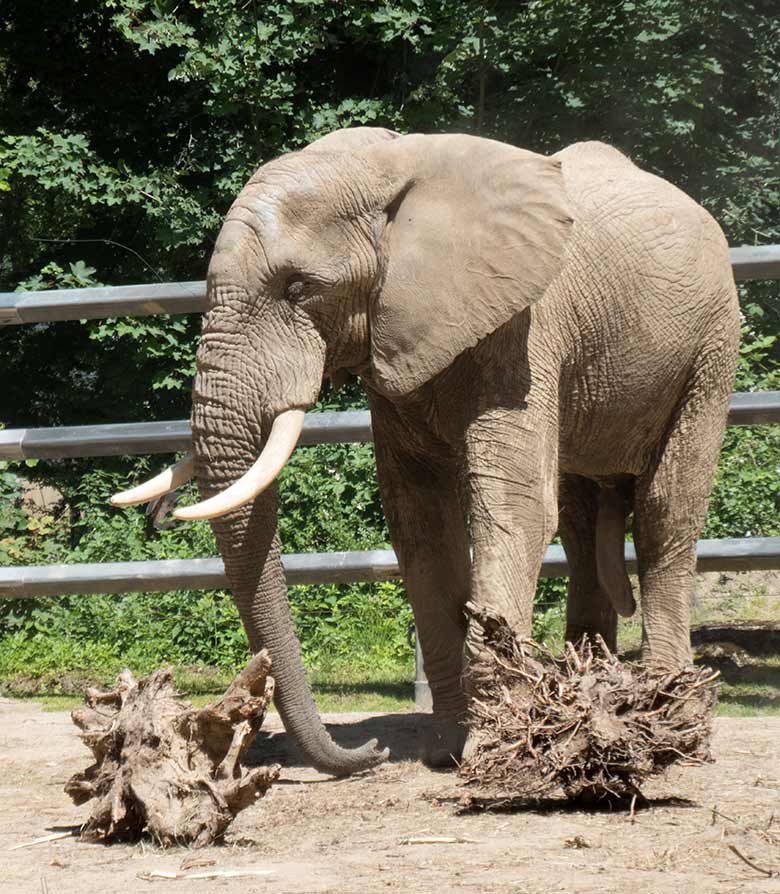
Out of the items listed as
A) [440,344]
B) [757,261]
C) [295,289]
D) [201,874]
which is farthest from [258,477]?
[757,261]

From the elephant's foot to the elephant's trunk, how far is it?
34cm

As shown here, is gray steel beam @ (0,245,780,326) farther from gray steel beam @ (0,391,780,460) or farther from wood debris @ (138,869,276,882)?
wood debris @ (138,869,276,882)

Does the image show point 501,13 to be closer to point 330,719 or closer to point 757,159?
point 757,159

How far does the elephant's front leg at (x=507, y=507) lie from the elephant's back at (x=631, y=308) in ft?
1.51

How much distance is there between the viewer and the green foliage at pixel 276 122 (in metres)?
10.4

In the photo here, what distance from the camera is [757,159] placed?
1092 centimetres

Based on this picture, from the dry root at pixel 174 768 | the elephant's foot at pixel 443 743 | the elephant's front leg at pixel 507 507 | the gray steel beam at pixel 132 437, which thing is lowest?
the elephant's foot at pixel 443 743

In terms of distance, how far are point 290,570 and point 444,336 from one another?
2145 millimetres

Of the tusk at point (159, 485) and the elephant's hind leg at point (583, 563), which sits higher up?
the tusk at point (159, 485)

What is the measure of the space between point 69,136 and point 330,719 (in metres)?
6.99

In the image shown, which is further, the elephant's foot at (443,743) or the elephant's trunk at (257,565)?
the elephant's foot at (443,743)

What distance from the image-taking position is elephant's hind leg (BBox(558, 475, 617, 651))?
20.6ft

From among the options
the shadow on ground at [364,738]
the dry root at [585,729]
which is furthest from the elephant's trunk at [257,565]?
the dry root at [585,729]

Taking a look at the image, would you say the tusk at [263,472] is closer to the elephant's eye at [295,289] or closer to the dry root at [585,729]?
the elephant's eye at [295,289]
